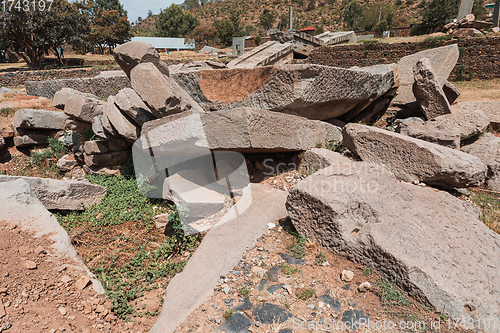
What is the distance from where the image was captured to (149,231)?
3.74 metres

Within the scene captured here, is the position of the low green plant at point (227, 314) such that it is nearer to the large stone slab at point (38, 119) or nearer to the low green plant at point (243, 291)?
the low green plant at point (243, 291)

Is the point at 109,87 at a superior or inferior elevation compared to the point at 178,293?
superior

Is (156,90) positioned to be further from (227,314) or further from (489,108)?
(489,108)

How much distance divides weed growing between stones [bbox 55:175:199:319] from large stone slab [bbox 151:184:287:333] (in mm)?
354

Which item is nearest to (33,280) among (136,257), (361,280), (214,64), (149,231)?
(136,257)

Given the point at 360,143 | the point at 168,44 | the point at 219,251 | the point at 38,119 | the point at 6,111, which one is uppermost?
the point at 168,44

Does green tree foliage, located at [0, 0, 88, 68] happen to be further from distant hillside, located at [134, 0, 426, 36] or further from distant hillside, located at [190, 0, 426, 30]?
distant hillside, located at [190, 0, 426, 30]

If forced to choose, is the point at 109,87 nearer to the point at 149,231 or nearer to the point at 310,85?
the point at 149,231

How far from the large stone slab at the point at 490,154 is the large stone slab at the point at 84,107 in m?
5.52

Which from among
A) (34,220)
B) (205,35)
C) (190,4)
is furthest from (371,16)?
(190,4)

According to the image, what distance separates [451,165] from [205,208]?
105 inches

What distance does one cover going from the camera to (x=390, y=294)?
203 centimetres

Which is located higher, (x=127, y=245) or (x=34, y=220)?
(x=34, y=220)

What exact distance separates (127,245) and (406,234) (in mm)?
2885
